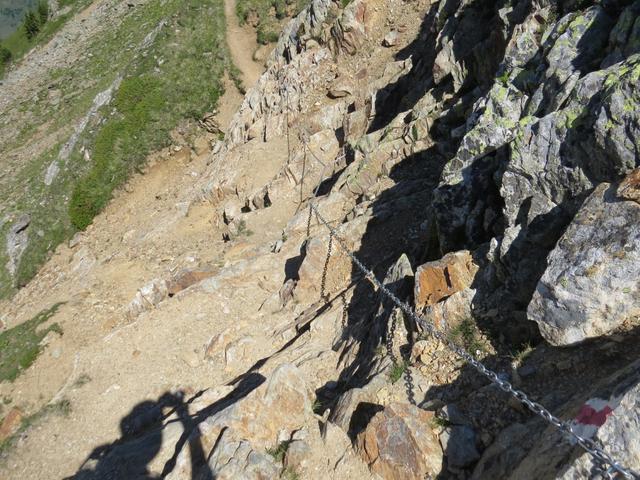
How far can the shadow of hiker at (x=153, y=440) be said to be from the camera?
9427 mm

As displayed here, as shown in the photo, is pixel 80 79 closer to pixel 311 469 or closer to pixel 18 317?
pixel 18 317

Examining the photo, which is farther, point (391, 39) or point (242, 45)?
point (242, 45)

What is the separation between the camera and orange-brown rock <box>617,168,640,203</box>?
587 centimetres

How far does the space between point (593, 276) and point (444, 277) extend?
3.16 meters

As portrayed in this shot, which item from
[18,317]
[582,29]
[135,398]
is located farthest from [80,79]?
[582,29]

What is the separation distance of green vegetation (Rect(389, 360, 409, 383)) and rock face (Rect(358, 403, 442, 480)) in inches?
42.5

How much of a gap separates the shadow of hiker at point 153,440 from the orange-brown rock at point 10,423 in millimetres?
4729

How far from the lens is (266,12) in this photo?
4081 cm

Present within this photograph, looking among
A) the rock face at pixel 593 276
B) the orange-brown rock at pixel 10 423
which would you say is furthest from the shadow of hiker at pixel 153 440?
the rock face at pixel 593 276

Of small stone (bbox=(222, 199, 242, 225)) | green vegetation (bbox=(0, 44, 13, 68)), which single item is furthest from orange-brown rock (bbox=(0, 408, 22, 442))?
green vegetation (bbox=(0, 44, 13, 68))

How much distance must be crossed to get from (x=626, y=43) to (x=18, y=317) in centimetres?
2906

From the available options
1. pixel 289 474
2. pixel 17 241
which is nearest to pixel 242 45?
pixel 17 241

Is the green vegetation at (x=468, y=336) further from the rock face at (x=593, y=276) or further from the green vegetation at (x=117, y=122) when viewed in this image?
the green vegetation at (x=117, y=122)

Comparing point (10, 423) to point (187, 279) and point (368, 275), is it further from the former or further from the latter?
point (368, 275)
